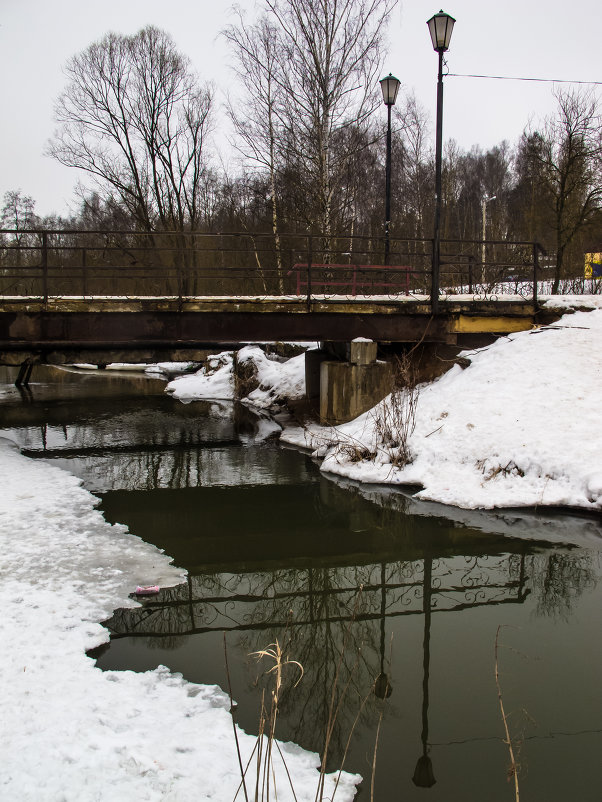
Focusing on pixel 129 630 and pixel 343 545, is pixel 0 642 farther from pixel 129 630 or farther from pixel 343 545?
pixel 343 545

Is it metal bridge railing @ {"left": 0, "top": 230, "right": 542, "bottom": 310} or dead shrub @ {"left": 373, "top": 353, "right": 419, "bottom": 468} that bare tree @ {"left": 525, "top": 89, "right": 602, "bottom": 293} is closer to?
metal bridge railing @ {"left": 0, "top": 230, "right": 542, "bottom": 310}

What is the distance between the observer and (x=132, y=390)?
1124 inches

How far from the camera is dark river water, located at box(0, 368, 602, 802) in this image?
14.9 ft

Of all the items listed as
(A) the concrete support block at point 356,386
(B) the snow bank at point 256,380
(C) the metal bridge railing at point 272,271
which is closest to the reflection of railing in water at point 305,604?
(A) the concrete support block at point 356,386

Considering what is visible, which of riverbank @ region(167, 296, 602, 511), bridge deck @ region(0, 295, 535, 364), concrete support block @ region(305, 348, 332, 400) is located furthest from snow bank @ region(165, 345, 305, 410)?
riverbank @ region(167, 296, 602, 511)

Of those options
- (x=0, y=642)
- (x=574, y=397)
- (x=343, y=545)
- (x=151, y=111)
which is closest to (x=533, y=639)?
(x=343, y=545)

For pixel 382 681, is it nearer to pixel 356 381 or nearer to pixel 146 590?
pixel 146 590

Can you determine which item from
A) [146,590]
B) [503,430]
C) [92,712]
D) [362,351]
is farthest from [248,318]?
[92,712]

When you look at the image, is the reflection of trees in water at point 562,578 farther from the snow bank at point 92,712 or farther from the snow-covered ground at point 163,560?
the snow bank at point 92,712

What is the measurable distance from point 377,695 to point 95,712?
221cm

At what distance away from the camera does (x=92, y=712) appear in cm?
475

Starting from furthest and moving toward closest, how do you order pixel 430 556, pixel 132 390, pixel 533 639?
pixel 132 390, pixel 430 556, pixel 533 639

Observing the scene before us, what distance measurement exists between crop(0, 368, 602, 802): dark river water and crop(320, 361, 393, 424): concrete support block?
267 centimetres

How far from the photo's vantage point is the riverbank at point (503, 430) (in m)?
10.4
